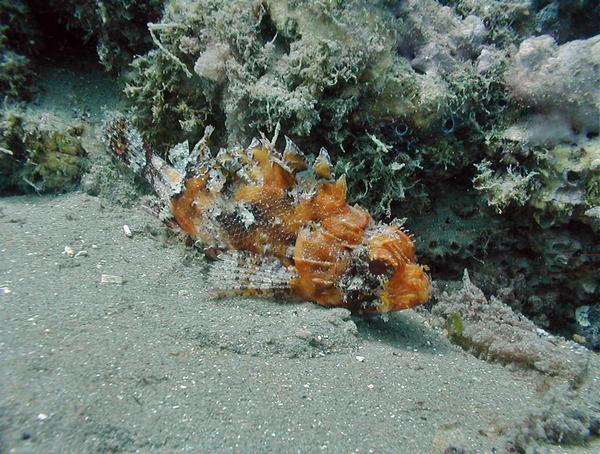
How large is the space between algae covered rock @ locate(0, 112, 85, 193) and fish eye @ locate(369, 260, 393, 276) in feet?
12.2

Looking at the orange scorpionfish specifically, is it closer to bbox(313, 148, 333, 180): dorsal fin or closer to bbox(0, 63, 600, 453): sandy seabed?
bbox(313, 148, 333, 180): dorsal fin

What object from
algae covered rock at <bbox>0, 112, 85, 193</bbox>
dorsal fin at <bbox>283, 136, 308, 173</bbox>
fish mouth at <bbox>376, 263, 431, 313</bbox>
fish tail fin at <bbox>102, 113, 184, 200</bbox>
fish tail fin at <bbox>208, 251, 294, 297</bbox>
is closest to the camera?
fish mouth at <bbox>376, 263, 431, 313</bbox>

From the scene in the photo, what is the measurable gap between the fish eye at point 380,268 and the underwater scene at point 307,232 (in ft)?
0.09

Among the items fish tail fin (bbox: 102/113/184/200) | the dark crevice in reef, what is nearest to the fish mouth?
fish tail fin (bbox: 102/113/184/200)

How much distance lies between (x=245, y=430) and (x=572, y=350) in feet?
9.47

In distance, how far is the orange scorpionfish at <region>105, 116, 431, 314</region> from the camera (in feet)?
11.5

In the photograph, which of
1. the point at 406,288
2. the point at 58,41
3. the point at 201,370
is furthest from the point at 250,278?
the point at 58,41

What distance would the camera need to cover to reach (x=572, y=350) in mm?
3492

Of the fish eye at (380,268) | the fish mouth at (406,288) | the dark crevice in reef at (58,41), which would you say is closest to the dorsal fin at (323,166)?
the fish eye at (380,268)

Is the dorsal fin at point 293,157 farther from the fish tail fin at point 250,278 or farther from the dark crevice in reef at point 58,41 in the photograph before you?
the dark crevice in reef at point 58,41

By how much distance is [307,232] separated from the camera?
12.2ft

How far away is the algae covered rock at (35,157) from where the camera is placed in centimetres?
469

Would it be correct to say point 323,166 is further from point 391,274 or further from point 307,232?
point 391,274

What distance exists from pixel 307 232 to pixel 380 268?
2.41 ft
